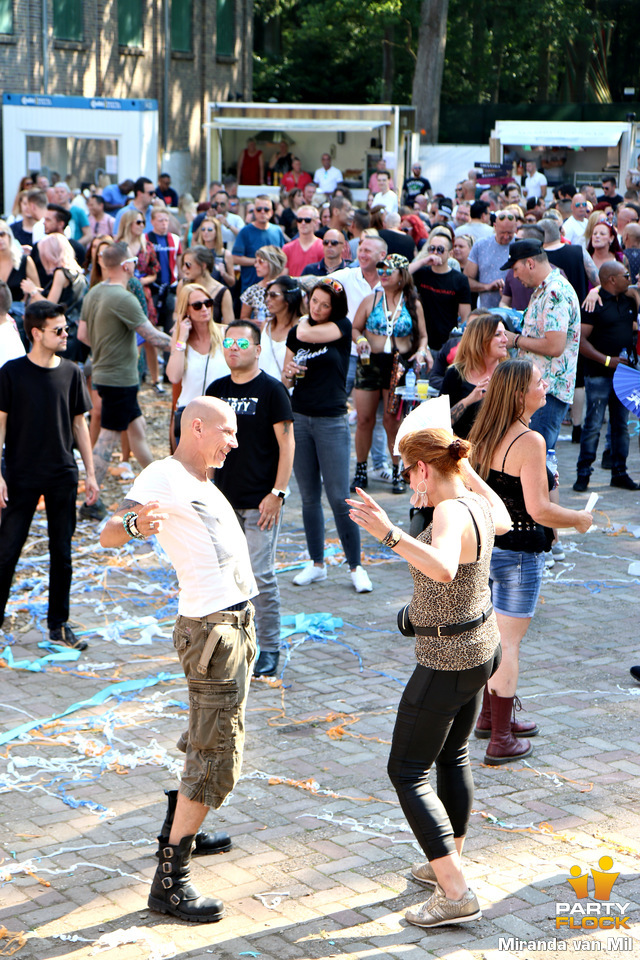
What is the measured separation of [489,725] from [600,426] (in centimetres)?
506

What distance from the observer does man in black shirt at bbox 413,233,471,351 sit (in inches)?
A: 428

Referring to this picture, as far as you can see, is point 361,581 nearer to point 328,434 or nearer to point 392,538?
point 328,434

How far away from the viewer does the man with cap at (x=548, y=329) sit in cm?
787

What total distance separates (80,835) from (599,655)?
3.40 meters

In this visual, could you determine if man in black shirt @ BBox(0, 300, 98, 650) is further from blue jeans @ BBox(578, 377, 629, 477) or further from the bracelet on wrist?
blue jeans @ BBox(578, 377, 629, 477)

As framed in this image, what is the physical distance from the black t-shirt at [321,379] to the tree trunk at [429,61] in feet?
91.3

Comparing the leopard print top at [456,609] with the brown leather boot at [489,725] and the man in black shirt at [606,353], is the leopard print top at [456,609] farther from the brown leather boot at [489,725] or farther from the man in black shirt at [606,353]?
the man in black shirt at [606,353]

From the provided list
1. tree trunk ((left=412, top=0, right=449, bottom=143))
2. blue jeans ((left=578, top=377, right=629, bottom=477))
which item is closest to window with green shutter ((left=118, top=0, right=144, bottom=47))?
tree trunk ((left=412, top=0, right=449, bottom=143))

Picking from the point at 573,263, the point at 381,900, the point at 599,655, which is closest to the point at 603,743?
the point at 599,655

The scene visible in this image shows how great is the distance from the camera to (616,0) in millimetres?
44562

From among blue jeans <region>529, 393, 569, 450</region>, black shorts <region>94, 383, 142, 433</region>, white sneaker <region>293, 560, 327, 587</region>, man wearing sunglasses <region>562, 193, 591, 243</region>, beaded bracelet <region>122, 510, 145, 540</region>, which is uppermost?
man wearing sunglasses <region>562, 193, 591, 243</region>

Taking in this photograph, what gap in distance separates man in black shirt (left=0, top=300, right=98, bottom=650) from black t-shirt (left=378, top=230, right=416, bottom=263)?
572cm

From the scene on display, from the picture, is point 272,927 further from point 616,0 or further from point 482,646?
point 616,0

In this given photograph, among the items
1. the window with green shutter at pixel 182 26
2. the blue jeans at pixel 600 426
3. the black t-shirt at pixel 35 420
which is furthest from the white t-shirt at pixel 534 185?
the black t-shirt at pixel 35 420
